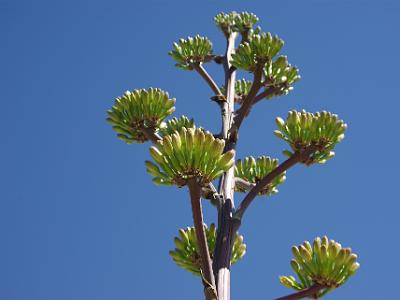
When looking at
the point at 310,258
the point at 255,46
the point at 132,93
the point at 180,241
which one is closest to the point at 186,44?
the point at 255,46

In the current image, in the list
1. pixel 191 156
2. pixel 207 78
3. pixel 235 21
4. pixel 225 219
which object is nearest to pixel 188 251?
pixel 225 219

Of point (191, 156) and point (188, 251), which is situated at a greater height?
point (191, 156)

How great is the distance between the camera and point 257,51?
14.1 ft

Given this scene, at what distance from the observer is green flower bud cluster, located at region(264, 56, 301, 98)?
433cm

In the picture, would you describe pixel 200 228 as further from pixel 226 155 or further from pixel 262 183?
pixel 262 183

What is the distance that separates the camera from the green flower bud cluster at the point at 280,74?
4328mm

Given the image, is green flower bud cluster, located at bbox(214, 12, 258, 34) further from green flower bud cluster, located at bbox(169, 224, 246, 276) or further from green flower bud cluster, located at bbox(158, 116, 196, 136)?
green flower bud cluster, located at bbox(169, 224, 246, 276)

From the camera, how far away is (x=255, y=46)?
14.1ft

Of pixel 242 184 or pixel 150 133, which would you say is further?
pixel 242 184

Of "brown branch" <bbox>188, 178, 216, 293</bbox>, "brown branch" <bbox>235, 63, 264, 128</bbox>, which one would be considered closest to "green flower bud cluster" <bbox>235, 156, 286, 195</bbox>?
"brown branch" <bbox>235, 63, 264, 128</bbox>

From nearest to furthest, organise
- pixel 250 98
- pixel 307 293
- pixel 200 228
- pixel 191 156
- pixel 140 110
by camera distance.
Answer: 1. pixel 191 156
2. pixel 200 228
3. pixel 307 293
4. pixel 140 110
5. pixel 250 98

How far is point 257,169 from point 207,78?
1056mm

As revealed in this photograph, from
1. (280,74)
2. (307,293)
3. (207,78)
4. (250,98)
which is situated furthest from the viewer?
(207,78)

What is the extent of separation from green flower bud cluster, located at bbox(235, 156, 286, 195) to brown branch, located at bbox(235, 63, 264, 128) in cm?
51
